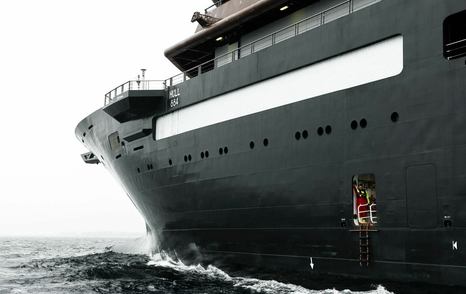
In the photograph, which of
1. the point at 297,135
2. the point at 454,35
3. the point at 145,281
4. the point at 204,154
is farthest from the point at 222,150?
the point at 454,35

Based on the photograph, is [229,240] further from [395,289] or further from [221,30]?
[221,30]

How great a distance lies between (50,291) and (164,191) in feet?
15.3

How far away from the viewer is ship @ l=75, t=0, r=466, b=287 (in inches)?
362

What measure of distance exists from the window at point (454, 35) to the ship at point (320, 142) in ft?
0.09

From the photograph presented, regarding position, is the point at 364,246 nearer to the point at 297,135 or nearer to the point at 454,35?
the point at 297,135

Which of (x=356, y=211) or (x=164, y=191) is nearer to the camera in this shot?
(x=356, y=211)

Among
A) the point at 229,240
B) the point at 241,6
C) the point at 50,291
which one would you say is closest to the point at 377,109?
the point at 229,240

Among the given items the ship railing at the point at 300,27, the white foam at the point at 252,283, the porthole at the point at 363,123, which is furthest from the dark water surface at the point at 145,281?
the ship railing at the point at 300,27

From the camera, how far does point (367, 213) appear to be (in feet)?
34.5

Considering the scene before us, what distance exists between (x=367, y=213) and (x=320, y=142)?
1.82m

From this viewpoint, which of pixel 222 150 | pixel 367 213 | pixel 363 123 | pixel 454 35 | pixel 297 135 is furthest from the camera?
pixel 222 150

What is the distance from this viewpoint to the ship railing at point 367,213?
10359 millimetres

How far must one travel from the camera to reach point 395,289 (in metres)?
9.61

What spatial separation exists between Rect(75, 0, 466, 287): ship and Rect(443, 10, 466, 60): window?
27 mm
